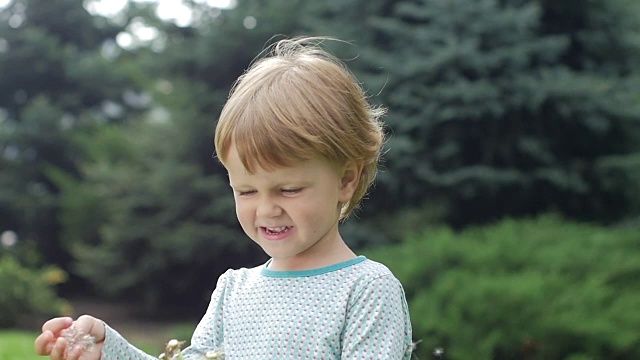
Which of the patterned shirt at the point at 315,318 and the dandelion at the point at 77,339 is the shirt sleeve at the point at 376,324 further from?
the dandelion at the point at 77,339

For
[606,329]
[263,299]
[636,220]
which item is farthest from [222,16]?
[263,299]

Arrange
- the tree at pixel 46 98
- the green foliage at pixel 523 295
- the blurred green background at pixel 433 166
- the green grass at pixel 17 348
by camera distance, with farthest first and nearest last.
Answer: the tree at pixel 46 98, the green grass at pixel 17 348, the blurred green background at pixel 433 166, the green foliage at pixel 523 295

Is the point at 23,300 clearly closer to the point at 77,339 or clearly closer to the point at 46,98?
the point at 46,98

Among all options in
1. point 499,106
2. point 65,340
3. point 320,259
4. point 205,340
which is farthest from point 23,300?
point 320,259

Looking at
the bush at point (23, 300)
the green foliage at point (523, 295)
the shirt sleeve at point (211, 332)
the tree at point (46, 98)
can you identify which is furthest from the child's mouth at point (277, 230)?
the tree at point (46, 98)

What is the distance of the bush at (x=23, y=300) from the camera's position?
8.89 m

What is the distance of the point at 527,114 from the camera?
7.45 meters

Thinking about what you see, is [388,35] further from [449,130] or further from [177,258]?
[177,258]

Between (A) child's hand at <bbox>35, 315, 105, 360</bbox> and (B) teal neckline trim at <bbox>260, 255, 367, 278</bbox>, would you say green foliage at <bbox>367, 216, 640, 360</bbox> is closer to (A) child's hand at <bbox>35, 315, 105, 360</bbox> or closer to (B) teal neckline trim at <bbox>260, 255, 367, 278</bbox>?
(B) teal neckline trim at <bbox>260, 255, 367, 278</bbox>

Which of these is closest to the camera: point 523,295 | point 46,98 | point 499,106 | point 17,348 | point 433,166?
point 523,295

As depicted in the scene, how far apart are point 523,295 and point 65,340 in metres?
3.00

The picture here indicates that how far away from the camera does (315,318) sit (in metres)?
1.88

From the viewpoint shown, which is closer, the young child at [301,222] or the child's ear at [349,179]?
the young child at [301,222]

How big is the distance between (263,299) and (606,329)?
2858mm
